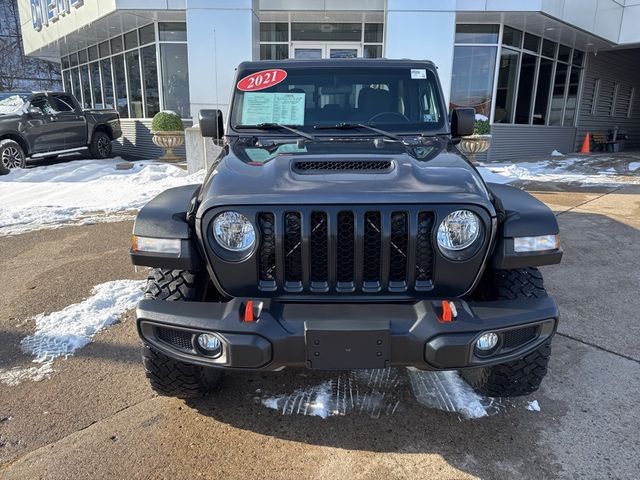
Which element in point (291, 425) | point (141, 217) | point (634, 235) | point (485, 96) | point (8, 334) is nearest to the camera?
point (141, 217)

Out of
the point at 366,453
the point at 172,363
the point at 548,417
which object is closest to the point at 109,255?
the point at 172,363

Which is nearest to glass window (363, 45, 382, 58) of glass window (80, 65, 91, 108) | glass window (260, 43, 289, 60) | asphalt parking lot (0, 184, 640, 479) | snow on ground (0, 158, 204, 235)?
glass window (260, 43, 289, 60)

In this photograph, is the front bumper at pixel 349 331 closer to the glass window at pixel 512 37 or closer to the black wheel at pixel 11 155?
the black wheel at pixel 11 155

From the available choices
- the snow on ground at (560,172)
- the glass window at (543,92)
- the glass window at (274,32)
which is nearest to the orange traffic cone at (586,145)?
the glass window at (543,92)

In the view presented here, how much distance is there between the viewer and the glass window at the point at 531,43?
13391mm

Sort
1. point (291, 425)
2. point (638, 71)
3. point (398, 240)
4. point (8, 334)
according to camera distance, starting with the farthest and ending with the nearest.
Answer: point (638, 71)
point (8, 334)
point (291, 425)
point (398, 240)

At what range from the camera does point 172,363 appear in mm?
2412

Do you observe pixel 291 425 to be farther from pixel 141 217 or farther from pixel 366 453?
pixel 141 217

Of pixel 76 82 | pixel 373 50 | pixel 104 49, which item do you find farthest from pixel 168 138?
pixel 76 82

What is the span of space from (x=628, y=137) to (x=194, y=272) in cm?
2309

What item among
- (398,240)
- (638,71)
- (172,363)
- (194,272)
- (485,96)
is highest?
(638,71)

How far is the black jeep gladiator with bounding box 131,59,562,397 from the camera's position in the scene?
200cm

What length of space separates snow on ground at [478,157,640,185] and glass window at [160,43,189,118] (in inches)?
327

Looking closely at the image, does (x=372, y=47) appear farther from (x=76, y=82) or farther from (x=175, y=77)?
(x=76, y=82)
